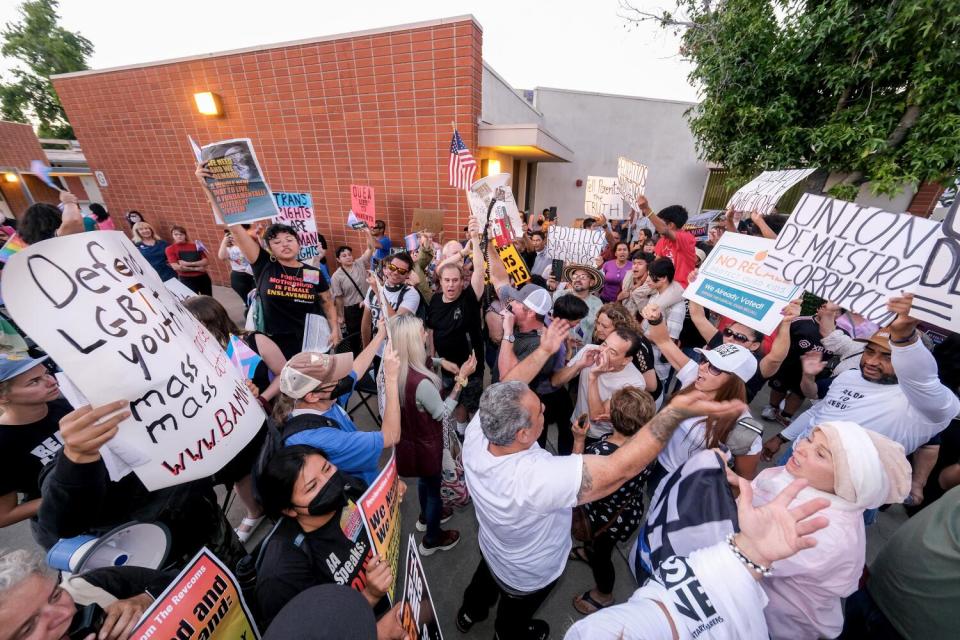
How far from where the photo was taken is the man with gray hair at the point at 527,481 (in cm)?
147

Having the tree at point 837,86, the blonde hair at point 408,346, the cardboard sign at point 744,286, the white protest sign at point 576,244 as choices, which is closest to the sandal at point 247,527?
the blonde hair at point 408,346

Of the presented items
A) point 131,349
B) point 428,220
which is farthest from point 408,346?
point 428,220

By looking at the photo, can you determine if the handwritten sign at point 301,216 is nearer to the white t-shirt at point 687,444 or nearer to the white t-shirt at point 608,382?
the white t-shirt at point 608,382

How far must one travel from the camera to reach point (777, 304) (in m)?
2.52

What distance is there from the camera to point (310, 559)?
1.41 metres

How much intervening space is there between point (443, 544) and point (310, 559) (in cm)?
173

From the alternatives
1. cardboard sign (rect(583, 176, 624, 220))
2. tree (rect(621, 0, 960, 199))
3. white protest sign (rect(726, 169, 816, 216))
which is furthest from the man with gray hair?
tree (rect(621, 0, 960, 199))

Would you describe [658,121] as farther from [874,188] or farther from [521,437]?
[521,437]

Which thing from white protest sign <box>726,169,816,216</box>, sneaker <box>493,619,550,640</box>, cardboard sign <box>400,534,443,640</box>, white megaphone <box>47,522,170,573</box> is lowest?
sneaker <box>493,619,550,640</box>

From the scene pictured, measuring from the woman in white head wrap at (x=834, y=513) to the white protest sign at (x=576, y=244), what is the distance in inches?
154

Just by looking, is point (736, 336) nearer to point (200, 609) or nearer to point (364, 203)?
point (200, 609)

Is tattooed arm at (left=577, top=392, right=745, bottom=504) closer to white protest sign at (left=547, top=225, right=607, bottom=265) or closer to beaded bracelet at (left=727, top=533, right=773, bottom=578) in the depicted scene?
beaded bracelet at (left=727, top=533, right=773, bottom=578)

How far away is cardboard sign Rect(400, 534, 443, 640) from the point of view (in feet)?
4.55

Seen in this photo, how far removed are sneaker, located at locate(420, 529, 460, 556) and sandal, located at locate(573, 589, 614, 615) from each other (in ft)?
3.29
